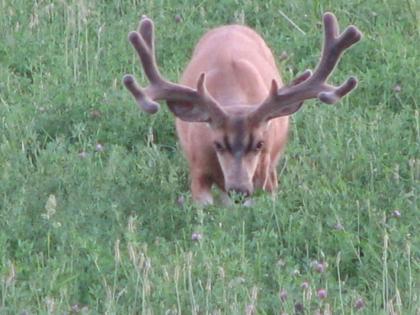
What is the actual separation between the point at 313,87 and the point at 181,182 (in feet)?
3.60

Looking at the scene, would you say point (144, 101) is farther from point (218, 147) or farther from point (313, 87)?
point (313, 87)

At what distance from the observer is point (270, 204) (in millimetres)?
9297

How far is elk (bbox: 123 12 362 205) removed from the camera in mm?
9633

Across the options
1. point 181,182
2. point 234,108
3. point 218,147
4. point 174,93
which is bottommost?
point 181,182

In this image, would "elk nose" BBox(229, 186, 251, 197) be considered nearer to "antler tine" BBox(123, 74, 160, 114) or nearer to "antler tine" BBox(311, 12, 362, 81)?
"antler tine" BBox(123, 74, 160, 114)

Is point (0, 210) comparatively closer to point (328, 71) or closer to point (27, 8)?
point (328, 71)

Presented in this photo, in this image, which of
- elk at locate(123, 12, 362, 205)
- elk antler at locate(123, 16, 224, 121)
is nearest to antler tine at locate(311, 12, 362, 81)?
elk at locate(123, 12, 362, 205)

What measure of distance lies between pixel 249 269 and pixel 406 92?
10.9 feet

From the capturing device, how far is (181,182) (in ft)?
33.8

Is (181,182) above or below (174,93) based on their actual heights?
below

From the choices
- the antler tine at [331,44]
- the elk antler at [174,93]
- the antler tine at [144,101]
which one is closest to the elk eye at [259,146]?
the elk antler at [174,93]

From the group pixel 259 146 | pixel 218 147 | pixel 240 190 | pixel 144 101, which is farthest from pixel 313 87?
pixel 144 101

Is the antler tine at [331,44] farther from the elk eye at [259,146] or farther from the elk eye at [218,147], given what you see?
the elk eye at [218,147]

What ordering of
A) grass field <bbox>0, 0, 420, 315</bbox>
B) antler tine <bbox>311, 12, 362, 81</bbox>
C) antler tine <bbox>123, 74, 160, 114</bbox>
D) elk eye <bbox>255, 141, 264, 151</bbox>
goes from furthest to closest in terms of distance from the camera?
elk eye <bbox>255, 141, 264, 151</bbox> < antler tine <bbox>311, 12, 362, 81</bbox> < antler tine <bbox>123, 74, 160, 114</bbox> < grass field <bbox>0, 0, 420, 315</bbox>
